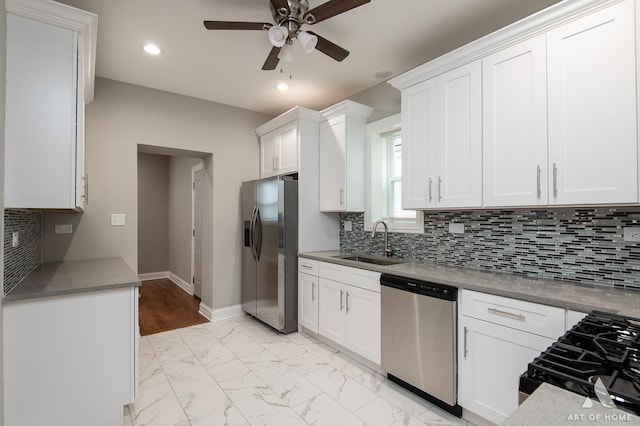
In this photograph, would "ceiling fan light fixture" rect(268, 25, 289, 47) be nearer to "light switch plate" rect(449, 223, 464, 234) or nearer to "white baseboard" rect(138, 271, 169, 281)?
"light switch plate" rect(449, 223, 464, 234)

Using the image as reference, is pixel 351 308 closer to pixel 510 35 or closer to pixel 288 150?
pixel 288 150

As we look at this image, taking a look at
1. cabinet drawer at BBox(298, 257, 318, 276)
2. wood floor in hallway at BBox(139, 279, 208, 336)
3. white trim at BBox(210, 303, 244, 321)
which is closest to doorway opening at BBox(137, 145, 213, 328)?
wood floor in hallway at BBox(139, 279, 208, 336)

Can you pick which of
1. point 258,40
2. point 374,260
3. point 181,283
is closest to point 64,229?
point 258,40

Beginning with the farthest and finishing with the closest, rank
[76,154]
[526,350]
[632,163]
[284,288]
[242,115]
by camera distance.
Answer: [242,115]
[284,288]
[76,154]
[526,350]
[632,163]

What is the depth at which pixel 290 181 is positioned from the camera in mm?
3398

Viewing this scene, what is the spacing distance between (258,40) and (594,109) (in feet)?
7.61

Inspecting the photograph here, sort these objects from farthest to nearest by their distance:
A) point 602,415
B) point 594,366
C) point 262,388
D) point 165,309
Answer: point 165,309
point 262,388
point 594,366
point 602,415

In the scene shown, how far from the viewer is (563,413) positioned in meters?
0.66

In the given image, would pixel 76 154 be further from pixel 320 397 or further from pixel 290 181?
pixel 320 397

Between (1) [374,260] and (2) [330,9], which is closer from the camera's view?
(2) [330,9]

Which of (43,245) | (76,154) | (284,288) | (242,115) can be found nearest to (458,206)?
(284,288)

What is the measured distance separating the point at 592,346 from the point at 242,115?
4053 millimetres

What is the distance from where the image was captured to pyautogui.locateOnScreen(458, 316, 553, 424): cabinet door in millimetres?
1685

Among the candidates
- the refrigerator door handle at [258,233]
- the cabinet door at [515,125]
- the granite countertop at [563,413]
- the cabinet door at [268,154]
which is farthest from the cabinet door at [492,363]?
the cabinet door at [268,154]
